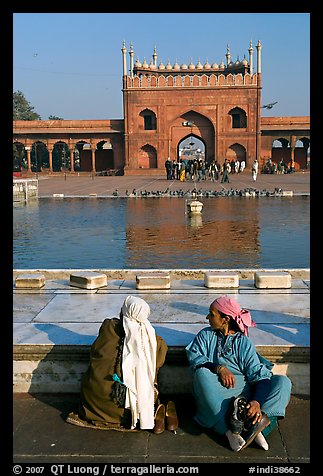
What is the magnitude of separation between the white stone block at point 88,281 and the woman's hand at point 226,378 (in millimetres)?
1905

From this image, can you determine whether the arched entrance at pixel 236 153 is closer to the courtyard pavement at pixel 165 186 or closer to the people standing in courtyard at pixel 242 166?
the people standing in courtyard at pixel 242 166

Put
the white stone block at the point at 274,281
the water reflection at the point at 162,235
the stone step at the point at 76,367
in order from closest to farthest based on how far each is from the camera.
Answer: the stone step at the point at 76,367 < the white stone block at the point at 274,281 < the water reflection at the point at 162,235

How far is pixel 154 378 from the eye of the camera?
97.7 inches

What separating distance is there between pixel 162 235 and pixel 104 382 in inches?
253

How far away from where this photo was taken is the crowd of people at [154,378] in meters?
2.36

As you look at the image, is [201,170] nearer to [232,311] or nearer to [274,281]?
[274,281]

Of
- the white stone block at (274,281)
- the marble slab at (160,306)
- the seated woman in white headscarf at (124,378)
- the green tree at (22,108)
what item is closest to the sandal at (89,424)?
the seated woman in white headscarf at (124,378)

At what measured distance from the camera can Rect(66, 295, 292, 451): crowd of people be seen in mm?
2363

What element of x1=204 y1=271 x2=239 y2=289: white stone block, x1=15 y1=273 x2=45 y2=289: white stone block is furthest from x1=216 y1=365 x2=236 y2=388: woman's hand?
x1=15 y1=273 x2=45 y2=289: white stone block

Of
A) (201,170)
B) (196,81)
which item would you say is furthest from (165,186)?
(196,81)

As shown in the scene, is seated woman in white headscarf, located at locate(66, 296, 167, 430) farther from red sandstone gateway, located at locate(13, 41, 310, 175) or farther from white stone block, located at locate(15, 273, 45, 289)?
red sandstone gateway, located at locate(13, 41, 310, 175)
